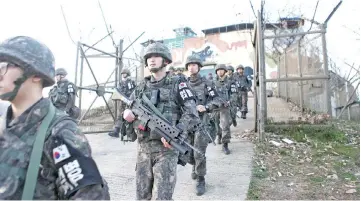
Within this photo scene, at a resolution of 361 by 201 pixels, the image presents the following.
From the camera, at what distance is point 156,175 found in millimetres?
2977

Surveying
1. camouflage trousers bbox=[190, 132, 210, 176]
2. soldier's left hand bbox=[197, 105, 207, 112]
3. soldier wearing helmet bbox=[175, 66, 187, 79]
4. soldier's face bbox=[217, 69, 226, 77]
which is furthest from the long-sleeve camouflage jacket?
soldier's face bbox=[217, 69, 226, 77]

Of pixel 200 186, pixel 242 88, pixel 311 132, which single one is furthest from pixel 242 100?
pixel 200 186

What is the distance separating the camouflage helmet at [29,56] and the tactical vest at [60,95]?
5.21 meters

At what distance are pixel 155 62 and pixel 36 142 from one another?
6.78 feet

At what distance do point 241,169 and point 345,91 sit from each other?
24.6 ft

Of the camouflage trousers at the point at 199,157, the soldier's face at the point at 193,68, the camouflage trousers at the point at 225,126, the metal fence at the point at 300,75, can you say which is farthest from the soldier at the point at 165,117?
the metal fence at the point at 300,75

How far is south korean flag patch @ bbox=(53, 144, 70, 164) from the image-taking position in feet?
4.45

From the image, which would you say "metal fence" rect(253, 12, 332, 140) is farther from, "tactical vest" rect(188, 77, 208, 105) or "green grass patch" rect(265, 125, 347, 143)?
"tactical vest" rect(188, 77, 208, 105)

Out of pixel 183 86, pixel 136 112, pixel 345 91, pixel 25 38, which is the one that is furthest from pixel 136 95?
pixel 345 91

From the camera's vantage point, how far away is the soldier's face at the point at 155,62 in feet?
10.8

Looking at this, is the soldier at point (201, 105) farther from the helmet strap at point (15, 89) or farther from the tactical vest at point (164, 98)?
the helmet strap at point (15, 89)

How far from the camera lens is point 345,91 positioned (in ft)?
36.1

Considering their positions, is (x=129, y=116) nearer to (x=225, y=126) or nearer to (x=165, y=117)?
(x=165, y=117)

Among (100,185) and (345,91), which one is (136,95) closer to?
(100,185)
